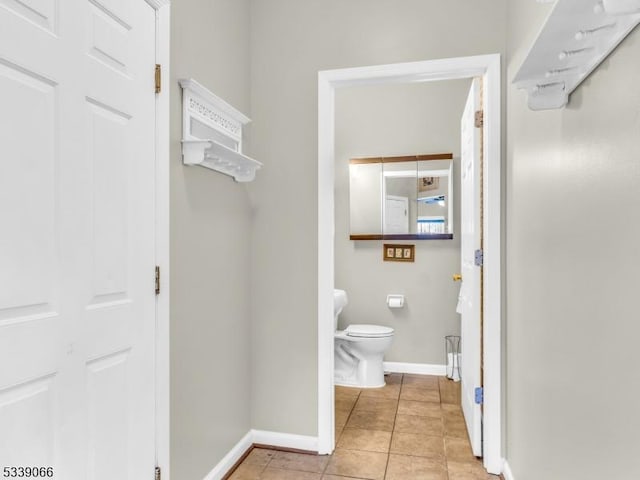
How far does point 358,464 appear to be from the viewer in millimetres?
2428

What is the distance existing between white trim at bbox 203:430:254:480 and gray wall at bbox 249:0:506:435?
0.11 metres

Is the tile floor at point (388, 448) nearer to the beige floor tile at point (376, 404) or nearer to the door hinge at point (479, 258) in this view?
the beige floor tile at point (376, 404)

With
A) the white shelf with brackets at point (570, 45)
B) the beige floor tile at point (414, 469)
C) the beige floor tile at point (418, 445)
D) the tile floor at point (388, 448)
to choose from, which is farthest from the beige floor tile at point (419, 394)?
the white shelf with brackets at point (570, 45)

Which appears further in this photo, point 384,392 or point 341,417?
point 384,392

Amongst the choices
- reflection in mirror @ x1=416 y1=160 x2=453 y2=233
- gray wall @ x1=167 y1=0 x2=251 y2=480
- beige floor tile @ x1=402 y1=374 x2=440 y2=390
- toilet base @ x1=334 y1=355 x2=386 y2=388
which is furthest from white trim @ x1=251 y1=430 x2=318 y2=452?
reflection in mirror @ x1=416 y1=160 x2=453 y2=233

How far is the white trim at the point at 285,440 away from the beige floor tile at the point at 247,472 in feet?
0.70

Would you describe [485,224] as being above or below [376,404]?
above

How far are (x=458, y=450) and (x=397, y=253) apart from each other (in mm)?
1902

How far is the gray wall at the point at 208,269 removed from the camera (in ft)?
6.25

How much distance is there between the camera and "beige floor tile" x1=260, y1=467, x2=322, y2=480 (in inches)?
90.0

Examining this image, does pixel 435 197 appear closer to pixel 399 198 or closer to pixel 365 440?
pixel 399 198
